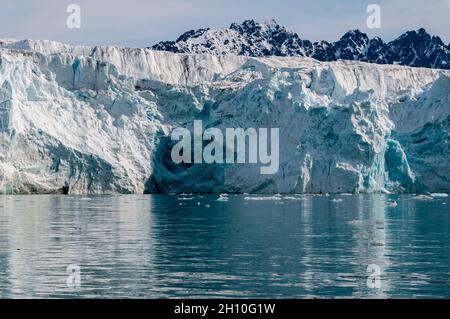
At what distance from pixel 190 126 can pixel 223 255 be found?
69642mm

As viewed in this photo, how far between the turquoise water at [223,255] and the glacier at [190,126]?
106ft

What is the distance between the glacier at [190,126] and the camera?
282 ft

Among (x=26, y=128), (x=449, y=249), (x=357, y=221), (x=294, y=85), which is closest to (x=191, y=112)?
(x=294, y=85)

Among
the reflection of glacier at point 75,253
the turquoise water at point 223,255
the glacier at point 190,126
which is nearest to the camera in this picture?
the turquoise water at point 223,255

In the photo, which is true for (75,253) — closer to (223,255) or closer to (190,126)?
(223,255)

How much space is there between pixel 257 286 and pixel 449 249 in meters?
12.0

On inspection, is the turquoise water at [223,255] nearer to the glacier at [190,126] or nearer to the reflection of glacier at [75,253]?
the reflection of glacier at [75,253]

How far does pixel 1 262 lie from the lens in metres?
29.2

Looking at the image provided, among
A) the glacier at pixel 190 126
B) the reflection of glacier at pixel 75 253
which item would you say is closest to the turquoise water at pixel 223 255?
the reflection of glacier at pixel 75 253

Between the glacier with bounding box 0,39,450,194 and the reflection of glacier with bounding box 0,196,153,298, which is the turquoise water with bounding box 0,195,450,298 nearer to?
the reflection of glacier with bounding box 0,196,153,298

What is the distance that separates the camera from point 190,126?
100750mm

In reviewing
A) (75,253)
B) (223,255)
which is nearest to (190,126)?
(75,253)

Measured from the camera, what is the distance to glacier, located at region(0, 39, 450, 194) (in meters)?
85.9
